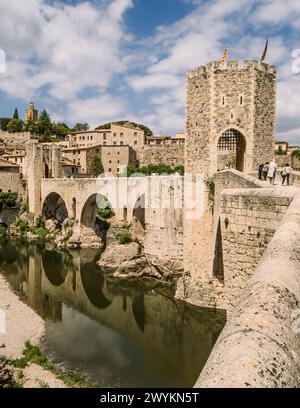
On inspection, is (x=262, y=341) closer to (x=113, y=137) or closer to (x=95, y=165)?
(x=95, y=165)

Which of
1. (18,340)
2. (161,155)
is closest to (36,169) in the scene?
(161,155)

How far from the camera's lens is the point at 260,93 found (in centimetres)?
1275

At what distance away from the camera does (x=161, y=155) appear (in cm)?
4394

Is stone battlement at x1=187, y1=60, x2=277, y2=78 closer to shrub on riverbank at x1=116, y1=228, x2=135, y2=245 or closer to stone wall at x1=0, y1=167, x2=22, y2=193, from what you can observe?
shrub on riverbank at x1=116, y1=228, x2=135, y2=245

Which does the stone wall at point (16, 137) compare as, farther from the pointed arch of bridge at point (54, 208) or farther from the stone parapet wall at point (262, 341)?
the stone parapet wall at point (262, 341)

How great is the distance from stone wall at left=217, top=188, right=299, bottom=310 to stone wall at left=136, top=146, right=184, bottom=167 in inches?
1374

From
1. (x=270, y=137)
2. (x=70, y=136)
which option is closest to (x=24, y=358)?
(x=270, y=137)

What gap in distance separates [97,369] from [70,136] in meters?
51.5

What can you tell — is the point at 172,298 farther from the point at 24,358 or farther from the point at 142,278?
the point at 24,358

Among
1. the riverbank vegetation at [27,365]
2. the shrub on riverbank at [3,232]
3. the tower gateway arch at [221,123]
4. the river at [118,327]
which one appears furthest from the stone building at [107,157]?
the riverbank vegetation at [27,365]

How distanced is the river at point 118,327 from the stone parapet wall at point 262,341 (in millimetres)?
8790

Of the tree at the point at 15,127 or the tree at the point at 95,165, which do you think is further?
the tree at the point at 15,127

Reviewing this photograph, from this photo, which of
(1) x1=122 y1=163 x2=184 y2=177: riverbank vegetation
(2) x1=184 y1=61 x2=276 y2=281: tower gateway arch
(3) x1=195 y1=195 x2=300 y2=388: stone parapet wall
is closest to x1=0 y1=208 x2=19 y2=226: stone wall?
(1) x1=122 y1=163 x2=184 y2=177: riverbank vegetation

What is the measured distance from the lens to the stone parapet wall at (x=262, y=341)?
5.62 ft
